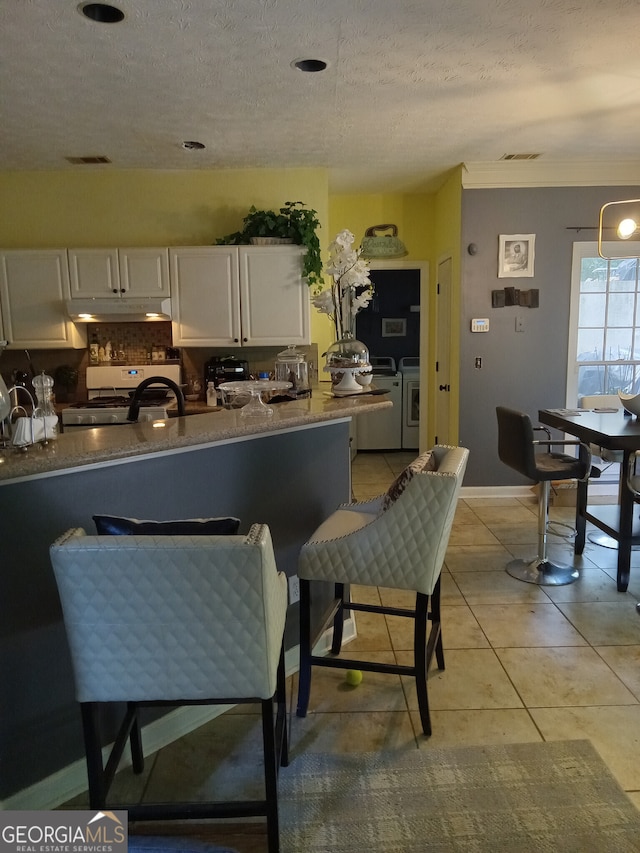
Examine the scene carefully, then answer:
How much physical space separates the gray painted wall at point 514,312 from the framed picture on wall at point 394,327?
9.45 ft

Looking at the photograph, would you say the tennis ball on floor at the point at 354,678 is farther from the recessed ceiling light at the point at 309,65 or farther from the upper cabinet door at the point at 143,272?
the upper cabinet door at the point at 143,272

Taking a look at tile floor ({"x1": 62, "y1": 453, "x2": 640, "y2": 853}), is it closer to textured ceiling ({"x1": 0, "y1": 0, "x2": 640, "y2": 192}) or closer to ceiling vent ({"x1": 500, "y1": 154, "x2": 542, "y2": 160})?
textured ceiling ({"x1": 0, "y1": 0, "x2": 640, "y2": 192})

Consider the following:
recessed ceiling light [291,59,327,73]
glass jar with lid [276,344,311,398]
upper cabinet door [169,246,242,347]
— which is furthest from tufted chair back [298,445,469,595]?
upper cabinet door [169,246,242,347]

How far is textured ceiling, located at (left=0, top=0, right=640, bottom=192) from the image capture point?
2.36 meters

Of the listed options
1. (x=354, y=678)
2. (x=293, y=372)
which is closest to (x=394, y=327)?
(x=293, y=372)

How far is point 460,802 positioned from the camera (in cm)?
178

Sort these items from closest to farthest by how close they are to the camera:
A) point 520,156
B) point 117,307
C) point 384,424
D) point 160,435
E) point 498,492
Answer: point 160,435 < point 117,307 < point 520,156 < point 498,492 < point 384,424

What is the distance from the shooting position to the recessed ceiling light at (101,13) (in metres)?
2.27

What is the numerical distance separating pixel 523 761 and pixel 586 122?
3.67 m

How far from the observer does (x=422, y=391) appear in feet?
19.4

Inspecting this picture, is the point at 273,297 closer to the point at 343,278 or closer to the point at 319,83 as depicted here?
the point at 319,83

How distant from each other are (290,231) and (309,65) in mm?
1659

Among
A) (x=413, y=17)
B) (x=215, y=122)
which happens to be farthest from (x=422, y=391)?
(x=413, y=17)

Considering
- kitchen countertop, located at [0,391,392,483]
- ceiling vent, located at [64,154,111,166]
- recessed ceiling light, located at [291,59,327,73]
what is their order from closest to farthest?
1. kitchen countertop, located at [0,391,392,483]
2. recessed ceiling light, located at [291,59,327,73]
3. ceiling vent, located at [64,154,111,166]
